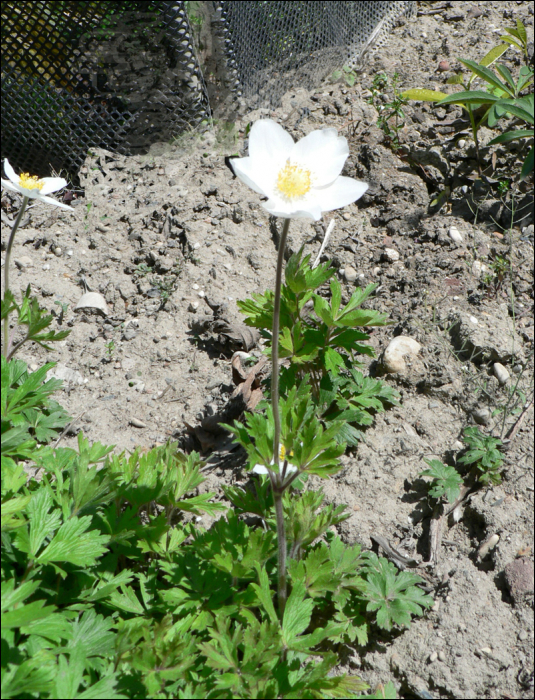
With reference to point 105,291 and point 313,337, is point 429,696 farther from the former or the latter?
point 105,291

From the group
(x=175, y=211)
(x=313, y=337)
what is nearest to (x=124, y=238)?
(x=175, y=211)

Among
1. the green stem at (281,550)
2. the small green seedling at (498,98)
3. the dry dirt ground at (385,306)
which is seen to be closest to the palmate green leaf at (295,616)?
the green stem at (281,550)

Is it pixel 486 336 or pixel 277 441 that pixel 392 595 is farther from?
pixel 486 336

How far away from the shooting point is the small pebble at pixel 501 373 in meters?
2.57

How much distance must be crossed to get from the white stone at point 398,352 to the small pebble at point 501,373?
36cm

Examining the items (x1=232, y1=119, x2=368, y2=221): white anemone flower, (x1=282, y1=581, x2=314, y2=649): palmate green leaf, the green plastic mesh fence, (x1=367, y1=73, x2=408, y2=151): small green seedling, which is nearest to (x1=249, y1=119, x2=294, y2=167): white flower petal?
(x1=232, y1=119, x2=368, y2=221): white anemone flower

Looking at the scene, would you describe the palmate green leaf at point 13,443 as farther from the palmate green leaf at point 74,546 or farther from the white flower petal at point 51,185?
the white flower petal at point 51,185

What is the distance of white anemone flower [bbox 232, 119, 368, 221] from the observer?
1.60 metres

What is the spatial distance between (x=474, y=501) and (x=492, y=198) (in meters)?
1.87

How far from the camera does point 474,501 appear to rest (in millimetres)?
2242

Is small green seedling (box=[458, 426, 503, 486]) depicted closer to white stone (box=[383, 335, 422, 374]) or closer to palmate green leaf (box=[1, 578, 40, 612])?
white stone (box=[383, 335, 422, 374])

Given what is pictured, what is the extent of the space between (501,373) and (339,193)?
140 cm

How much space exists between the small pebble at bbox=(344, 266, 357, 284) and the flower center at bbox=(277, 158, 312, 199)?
156 centimetres

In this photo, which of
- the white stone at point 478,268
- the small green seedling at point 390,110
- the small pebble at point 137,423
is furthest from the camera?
the small green seedling at point 390,110
